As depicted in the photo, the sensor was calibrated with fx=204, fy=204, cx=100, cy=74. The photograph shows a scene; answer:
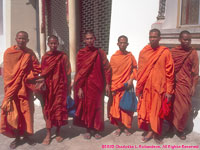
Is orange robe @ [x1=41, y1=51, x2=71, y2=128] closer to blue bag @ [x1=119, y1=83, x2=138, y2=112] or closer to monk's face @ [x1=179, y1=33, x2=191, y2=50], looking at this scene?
blue bag @ [x1=119, y1=83, x2=138, y2=112]

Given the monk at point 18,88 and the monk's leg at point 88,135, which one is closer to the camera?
the monk at point 18,88

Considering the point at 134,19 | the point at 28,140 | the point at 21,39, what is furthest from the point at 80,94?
the point at 134,19

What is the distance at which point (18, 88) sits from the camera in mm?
3090

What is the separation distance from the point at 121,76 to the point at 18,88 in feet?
5.51

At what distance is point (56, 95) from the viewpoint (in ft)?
10.8

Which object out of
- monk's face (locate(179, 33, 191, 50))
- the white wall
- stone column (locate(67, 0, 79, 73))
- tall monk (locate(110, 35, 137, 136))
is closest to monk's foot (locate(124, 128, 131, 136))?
tall monk (locate(110, 35, 137, 136))

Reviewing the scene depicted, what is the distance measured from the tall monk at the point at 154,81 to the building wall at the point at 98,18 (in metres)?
4.02

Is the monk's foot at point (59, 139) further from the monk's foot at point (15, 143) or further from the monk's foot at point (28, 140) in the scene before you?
the monk's foot at point (15, 143)

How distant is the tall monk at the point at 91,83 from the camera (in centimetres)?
337

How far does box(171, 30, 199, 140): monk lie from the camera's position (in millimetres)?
3308

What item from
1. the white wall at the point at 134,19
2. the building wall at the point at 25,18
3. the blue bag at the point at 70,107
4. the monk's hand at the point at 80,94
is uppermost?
the building wall at the point at 25,18

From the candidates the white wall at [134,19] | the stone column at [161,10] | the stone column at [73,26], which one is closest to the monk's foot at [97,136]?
the white wall at [134,19]

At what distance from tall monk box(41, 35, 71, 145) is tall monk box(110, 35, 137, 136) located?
838 millimetres

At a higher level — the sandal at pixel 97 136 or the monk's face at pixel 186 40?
the monk's face at pixel 186 40
